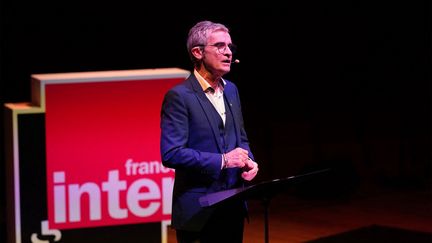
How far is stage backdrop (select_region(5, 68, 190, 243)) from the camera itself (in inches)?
152

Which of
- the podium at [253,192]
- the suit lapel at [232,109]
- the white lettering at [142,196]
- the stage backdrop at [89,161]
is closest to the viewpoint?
the podium at [253,192]

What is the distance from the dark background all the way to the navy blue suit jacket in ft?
12.0

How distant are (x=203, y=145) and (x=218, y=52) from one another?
328 millimetres

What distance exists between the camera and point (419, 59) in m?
9.59

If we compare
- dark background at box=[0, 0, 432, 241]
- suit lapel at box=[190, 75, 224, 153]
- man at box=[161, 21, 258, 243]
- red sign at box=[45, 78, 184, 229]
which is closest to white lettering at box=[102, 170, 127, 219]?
red sign at box=[45, 78, 184, 229]

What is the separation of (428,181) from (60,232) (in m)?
3.98

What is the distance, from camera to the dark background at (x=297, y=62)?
7.51m

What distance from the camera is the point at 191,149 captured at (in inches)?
101

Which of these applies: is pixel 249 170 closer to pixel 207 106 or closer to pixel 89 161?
pixel 207 106

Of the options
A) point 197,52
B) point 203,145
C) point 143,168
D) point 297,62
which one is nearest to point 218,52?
point 197,52

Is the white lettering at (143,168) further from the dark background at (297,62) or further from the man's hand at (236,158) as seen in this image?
the dark background at (297,62)

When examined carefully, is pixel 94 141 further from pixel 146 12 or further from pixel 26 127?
pixel 146 12

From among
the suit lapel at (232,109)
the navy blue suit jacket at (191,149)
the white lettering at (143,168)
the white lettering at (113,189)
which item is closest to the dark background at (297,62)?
the white lettering at (143,168)

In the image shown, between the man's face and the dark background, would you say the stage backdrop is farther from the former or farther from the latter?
the dark background
